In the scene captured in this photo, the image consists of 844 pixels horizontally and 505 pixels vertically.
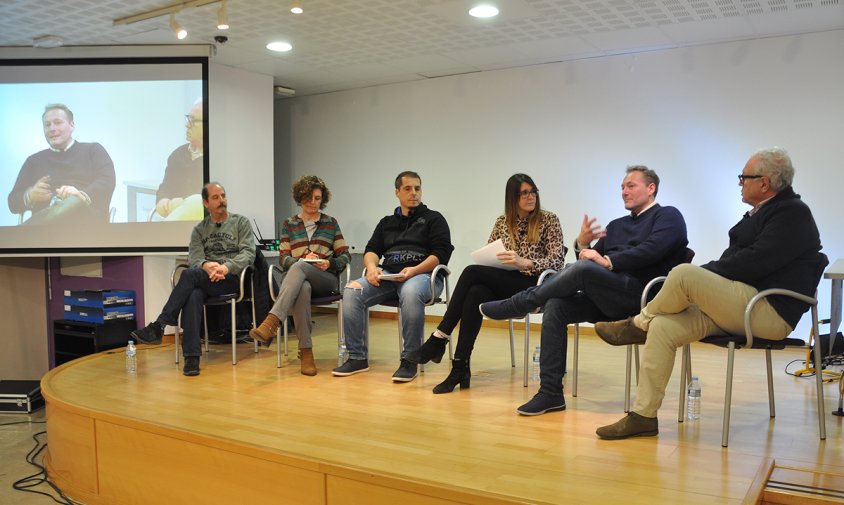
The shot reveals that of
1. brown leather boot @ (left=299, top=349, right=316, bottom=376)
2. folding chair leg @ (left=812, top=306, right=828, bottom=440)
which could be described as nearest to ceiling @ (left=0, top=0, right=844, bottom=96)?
brown leather boot @ (left=299, top=349, right=316, bottom=376)

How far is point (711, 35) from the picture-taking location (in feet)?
16.6

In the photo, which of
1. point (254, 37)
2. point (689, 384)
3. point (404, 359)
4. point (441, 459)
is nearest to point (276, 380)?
point (404, 359)

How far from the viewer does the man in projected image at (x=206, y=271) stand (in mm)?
4152

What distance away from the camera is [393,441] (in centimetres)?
279

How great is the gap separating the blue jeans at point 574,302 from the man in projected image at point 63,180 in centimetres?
370

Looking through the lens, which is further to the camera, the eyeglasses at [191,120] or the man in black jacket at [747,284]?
the eyeglasses at [191,120]

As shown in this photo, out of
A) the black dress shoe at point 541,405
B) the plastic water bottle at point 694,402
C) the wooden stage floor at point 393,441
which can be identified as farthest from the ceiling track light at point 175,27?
the plastic water bottle at point 694,402

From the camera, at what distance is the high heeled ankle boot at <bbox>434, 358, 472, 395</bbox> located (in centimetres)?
359

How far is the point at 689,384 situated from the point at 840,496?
0.97m

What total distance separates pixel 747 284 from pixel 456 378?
149 cm

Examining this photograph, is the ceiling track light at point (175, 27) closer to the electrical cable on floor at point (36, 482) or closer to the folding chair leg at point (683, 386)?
the electrical cable on floor at point (36, 482)

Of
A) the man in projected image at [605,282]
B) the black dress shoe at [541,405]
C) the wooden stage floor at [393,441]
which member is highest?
the man in projected image at [605,282]

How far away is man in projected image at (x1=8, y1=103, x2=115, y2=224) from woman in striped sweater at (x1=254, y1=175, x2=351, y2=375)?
6.19 ft

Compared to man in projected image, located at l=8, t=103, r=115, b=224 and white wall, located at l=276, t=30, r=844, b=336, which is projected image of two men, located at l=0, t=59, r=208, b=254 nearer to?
man in projected image, located at l=8, t=103, r=115, b=224
